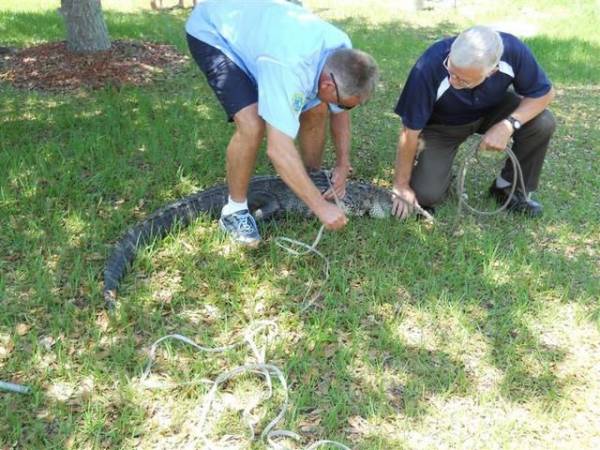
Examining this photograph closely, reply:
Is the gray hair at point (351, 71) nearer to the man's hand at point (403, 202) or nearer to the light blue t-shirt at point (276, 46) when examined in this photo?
the light blue t-shirt at point (276, 46)

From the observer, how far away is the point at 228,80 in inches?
120

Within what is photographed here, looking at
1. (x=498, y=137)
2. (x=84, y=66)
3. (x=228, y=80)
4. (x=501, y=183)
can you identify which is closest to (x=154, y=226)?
(x=228, y=80)

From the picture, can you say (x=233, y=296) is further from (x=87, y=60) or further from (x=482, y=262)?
(x=87, y=60)

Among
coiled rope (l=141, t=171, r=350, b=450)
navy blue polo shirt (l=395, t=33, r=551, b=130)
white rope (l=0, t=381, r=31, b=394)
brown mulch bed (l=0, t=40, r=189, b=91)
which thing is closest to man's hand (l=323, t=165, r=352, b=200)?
navy blue polo shirt (l=395, t=33, r=551, b=130)

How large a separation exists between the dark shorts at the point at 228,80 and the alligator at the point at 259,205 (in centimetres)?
60

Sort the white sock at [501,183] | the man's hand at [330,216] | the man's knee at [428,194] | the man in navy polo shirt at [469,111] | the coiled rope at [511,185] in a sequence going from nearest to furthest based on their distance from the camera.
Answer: the man's hand at [330,216] < the man in navy polo shirt at [469,111] < the coiled rope at [511,185] < the man's knee at [428,194] < the white sock at [501,183]

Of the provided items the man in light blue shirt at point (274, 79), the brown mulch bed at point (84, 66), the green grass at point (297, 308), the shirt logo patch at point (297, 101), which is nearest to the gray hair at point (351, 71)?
the man in light blue shirt at point (274, 79)

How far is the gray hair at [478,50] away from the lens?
2.95 meters

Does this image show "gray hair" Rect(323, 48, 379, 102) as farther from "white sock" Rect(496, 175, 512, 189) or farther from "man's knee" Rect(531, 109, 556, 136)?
"white sock" Rect(496, 175, 512, 189)

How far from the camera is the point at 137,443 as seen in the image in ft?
7.14

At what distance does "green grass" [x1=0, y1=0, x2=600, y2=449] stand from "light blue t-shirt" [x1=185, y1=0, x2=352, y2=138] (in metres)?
0.91

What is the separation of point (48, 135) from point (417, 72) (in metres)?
2.90

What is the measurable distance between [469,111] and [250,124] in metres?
1.47

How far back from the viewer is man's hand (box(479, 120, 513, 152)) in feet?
10.8
